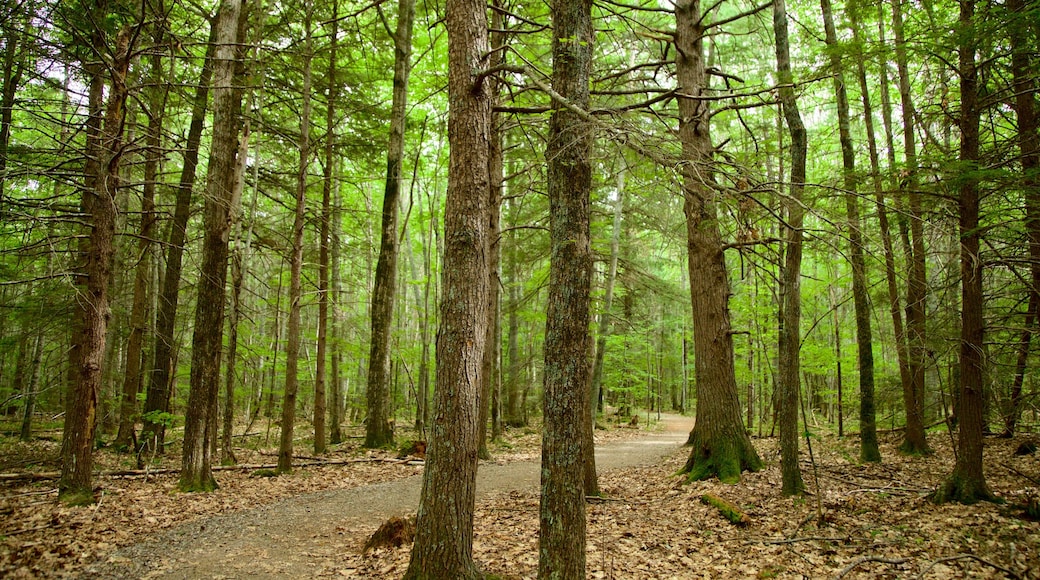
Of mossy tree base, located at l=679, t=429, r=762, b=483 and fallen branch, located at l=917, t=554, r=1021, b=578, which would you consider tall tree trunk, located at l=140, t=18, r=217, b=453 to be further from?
fallen branch, located at l=917, t=554, r=1021, b=578

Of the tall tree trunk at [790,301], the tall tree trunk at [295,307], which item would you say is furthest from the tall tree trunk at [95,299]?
the tall tree trunk at [790,301]

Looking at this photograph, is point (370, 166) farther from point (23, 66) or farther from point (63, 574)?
point (63, 574)

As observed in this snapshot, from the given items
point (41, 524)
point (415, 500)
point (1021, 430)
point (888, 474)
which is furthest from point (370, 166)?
point (1021, 430)

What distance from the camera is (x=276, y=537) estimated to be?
21.8ft

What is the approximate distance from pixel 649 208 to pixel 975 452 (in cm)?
1152

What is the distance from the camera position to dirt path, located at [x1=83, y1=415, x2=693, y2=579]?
551 centimetres

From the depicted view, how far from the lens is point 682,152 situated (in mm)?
4254

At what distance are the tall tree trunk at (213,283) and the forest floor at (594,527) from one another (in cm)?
61

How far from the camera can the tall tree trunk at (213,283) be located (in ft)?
27.6

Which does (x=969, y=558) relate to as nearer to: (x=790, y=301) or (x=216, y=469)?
(x=790, y=301)

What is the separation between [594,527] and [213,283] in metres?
7.24

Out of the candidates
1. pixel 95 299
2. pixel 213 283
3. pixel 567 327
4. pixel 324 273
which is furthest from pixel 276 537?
pixel 324 273

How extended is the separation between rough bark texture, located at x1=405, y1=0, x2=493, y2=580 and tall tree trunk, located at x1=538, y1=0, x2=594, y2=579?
64 centimetres

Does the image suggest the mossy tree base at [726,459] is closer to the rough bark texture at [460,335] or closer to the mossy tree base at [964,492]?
the mossy tree base at [964,492]
